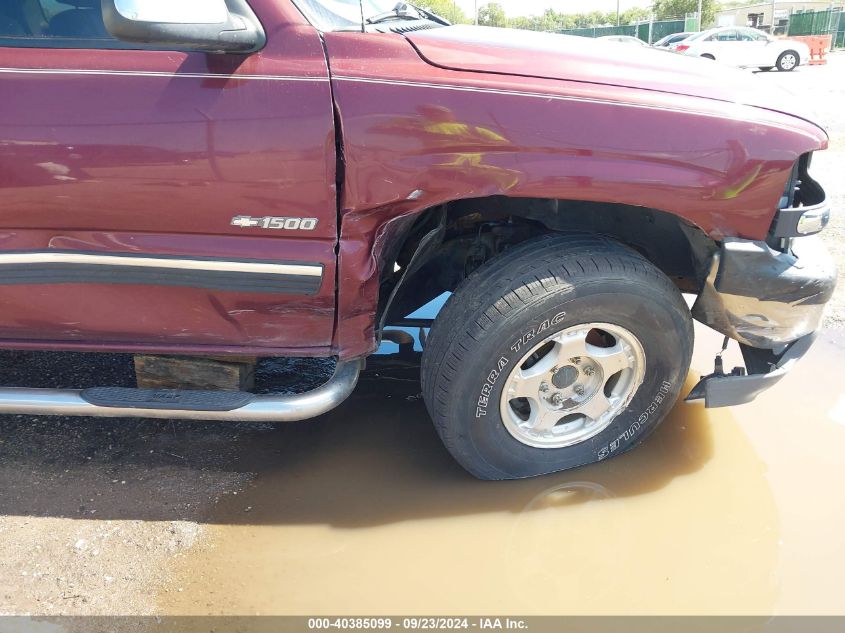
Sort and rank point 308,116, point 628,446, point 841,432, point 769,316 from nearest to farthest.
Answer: point 308,116
point 769,316
point 628,446
point 841,432

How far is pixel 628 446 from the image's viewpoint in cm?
253

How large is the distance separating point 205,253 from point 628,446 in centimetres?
172

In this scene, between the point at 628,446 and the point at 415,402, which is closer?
the point at 628,446

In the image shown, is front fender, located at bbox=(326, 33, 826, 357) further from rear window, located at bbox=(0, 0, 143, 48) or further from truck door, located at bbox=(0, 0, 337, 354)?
rear window, located at bbox=(0, 0, 143, 48)

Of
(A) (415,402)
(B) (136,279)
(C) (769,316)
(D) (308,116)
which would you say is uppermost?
(D) (308,116)

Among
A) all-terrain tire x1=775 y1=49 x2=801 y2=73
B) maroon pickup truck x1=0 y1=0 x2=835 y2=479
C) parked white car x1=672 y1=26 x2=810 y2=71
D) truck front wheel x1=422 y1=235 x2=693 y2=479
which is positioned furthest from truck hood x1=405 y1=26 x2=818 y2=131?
all-terrain tire x1=775 y1=49 x2=801 y2=73

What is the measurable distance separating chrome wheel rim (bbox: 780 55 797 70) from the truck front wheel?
854 inches

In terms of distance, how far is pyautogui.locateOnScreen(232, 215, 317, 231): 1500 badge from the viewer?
6.42ft

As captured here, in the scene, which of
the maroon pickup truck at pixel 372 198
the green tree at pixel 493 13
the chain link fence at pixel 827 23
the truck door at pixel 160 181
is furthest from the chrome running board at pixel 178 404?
the green tree at pixel 493 13

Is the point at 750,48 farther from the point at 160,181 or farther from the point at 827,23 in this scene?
the point at 160,181

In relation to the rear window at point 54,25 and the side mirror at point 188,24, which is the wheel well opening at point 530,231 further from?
the rear window at point 54,25

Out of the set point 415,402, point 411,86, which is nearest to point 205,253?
point 411,86

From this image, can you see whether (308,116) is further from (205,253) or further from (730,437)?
(730,437)

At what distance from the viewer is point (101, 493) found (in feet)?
7.88
